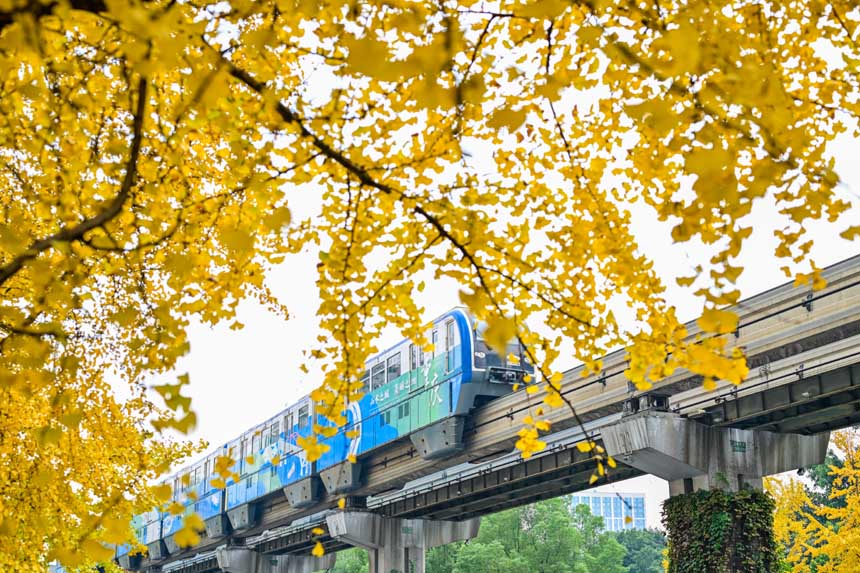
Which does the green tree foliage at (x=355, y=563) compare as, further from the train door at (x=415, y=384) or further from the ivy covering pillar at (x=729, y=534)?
the ivy covering pillar at (x=729, y=534)

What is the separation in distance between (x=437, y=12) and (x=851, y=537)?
1611 centimetres

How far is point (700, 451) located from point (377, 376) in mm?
8705

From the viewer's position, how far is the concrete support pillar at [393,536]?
25.5 metres

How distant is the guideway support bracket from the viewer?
1440 centimetres

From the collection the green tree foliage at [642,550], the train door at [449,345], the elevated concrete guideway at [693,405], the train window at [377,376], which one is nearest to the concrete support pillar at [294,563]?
the elevated concrete guideway at [693,405]

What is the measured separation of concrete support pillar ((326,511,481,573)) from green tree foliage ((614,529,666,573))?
2968cm

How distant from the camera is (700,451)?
1484 centimetres

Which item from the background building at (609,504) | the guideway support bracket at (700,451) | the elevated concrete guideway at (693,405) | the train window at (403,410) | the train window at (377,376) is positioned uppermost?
the background building at (609,504)

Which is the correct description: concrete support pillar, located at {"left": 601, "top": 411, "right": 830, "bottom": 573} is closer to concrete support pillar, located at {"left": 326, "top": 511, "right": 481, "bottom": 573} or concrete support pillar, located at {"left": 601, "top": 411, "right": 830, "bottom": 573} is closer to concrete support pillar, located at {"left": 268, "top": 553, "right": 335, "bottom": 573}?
concrete support pillar, located at {"left": 326, "top": 511, "right": 481, "bottom": 573}

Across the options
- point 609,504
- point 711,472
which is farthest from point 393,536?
point 609,504

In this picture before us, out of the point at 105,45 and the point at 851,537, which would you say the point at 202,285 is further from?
the point at 851,537

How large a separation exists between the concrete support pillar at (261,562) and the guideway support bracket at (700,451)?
2339 cm

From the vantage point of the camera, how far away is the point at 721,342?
166 inches

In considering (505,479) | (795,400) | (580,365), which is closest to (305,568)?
(505,479)
